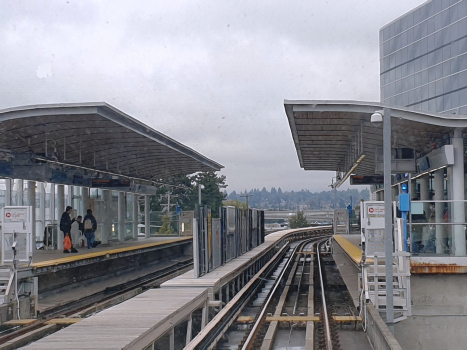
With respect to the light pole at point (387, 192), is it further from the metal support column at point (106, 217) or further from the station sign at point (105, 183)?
the metal support column at point (106, 217)

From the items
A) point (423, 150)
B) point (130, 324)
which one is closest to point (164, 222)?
point (423, 150)

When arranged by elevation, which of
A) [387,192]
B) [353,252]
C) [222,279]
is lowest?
[222,279]

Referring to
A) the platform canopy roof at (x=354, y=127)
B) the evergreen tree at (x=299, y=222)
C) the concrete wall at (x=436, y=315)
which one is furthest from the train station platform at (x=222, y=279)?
the evergreen tree at (x=299, y=222)

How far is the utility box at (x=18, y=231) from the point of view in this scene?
40.7ft

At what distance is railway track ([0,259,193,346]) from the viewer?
35.1 ft

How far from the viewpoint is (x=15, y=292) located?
38.6 ft

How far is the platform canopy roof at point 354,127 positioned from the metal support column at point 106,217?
25.9 ft

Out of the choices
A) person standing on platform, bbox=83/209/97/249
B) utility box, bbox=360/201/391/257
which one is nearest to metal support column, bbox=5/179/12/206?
person standing on platform, bbox=83/209/97/249

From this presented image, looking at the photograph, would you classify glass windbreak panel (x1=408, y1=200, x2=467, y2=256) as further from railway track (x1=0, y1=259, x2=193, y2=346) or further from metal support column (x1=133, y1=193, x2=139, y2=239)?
metal support column (x1=133, y1=193, x2=139, y2=239)

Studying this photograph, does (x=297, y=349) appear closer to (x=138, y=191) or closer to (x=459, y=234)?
(x=459, y=234)

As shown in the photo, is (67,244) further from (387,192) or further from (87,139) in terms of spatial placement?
(387,192)

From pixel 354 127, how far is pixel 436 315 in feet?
18.2

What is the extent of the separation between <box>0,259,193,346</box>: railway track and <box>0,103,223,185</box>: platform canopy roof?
3.92m

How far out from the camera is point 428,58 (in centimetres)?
5341
